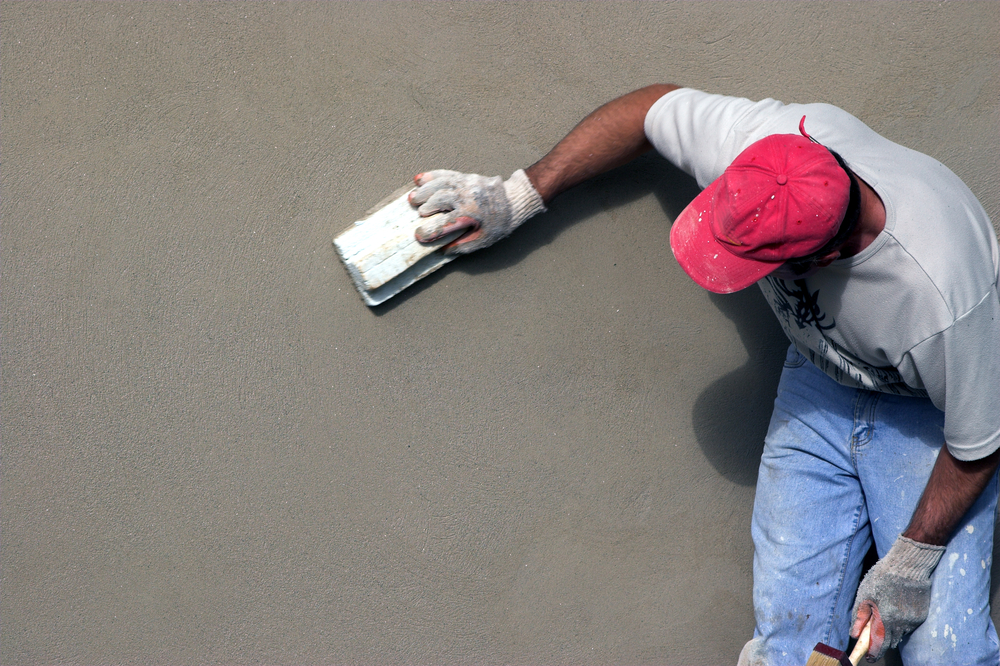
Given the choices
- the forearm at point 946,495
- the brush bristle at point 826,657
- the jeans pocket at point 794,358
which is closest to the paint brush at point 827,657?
the brush bristle at point 826,657

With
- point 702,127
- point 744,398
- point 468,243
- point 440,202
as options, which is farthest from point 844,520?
point 440,202

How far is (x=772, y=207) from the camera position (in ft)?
3.72

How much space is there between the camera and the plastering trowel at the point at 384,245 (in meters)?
1.61

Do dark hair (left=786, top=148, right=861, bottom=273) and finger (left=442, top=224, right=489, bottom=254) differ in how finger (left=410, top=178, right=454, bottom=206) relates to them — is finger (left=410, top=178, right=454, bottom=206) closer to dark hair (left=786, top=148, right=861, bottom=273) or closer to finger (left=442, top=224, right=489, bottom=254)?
finger (left=442, top=224, right=489, bottom=254)

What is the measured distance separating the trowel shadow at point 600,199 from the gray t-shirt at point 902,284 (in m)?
0.28

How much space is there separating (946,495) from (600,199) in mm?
1064

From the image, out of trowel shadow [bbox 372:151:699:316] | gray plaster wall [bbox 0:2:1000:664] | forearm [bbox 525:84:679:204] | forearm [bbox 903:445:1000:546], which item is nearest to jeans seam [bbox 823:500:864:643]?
forearm [bbox 903:445:1000:546]

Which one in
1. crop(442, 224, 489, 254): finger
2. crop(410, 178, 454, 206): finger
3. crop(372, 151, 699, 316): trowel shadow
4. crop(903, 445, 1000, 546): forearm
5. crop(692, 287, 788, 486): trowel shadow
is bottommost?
crop(903, 445, 1000, 546): forearm

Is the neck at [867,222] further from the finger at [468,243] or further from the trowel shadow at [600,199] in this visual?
the finger at [468,243]

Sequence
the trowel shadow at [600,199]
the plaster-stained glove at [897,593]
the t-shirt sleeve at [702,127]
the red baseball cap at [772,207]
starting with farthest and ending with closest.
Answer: the trowel shadow at [600,199] < the plaster-stained glove at [897,593] < the t-shirt sleeve at [702,127] < the red baseball cap at [772,207]

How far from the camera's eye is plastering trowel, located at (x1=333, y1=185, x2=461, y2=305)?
161 cm

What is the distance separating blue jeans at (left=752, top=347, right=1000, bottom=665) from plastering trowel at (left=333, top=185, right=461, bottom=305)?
1.01m

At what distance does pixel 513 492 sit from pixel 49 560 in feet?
4.04

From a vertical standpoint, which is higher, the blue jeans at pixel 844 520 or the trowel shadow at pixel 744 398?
the trowel shadow at pixel 744 398
